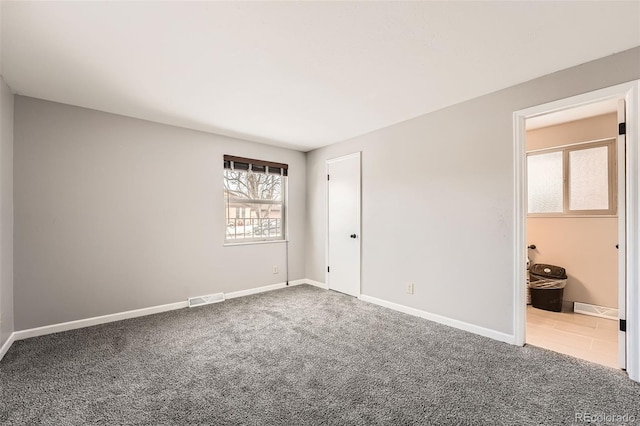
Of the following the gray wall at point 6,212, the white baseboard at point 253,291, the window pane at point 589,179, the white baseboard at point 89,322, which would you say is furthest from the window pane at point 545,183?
the gray wall at point 6,212

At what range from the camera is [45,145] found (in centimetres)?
288

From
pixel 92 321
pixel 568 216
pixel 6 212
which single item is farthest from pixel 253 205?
pixel 568 216

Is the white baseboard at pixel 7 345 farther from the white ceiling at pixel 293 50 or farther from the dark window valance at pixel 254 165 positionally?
the dark window valance at pixel 254 165

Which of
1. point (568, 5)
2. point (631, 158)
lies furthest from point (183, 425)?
point (631, 158)

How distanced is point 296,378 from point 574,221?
156 inches

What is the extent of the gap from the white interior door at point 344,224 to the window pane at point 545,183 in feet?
8.21

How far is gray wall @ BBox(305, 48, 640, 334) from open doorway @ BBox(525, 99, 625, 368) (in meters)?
0.90

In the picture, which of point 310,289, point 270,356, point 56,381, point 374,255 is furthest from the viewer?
point 310,289

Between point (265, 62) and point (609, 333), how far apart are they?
4176 mm

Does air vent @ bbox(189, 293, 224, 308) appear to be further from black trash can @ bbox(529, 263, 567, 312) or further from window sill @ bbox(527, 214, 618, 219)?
window sill @ bbox(527, 214, 618, 219)

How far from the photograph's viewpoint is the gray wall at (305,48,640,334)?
2627 millimetres

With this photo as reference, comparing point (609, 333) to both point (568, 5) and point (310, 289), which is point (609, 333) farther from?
point (310, 289)

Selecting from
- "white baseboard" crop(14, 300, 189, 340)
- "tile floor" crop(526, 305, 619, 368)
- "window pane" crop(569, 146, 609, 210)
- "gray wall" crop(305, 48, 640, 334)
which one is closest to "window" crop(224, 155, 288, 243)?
"white baseboard" crop(14, 300, 189, 340)

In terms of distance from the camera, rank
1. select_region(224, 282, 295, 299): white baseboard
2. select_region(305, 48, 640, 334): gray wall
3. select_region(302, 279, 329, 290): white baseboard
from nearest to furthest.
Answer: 1. select_region(305, 48, 640, 334): gray wall
2. select_region(224, 282, 295, 299): white baseboard
3. select_region(302, 279, 329, 290): white baseboard
